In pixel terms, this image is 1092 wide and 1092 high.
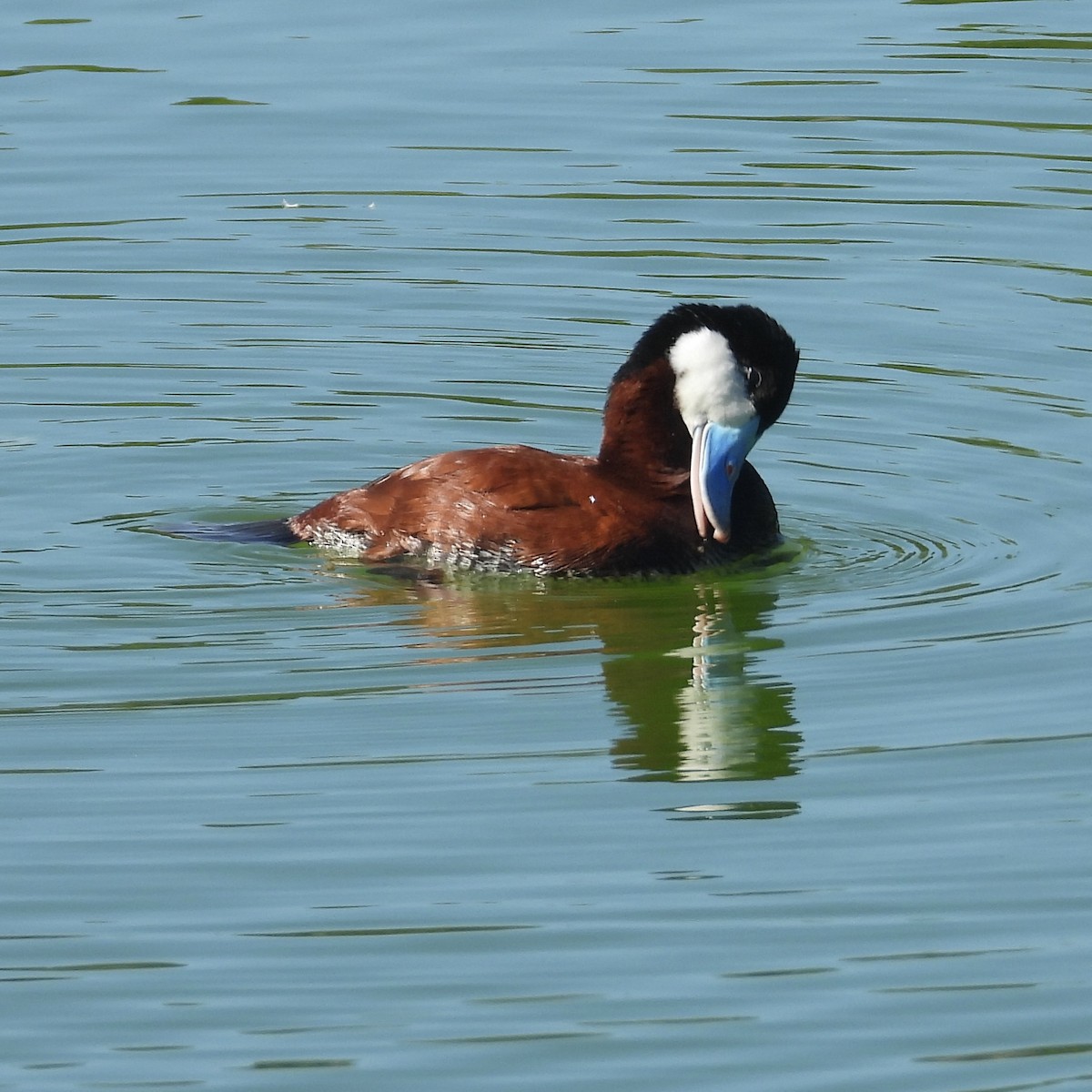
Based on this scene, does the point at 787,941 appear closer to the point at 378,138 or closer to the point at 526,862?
the point at 526,862

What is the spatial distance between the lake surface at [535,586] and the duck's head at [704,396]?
1.52ft

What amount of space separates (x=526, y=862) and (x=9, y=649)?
2.76 m

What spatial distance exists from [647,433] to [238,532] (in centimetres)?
177

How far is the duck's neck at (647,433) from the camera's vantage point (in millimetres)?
9875

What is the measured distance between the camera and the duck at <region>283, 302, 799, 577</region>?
9656 millimetres

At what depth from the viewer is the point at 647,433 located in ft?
32.5

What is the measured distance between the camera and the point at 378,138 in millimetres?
16188

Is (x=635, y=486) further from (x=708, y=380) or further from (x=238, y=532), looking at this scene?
(x=238, y=532)

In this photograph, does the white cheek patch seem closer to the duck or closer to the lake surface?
the duck

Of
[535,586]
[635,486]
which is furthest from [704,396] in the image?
[535,586]

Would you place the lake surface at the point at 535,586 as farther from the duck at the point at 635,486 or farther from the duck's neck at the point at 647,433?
the duck's neck at the point at 647,433

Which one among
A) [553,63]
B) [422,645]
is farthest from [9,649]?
[553,63]

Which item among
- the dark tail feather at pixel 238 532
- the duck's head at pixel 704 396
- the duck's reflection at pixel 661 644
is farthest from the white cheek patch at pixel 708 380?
the dark tail feather at pixel 238 532

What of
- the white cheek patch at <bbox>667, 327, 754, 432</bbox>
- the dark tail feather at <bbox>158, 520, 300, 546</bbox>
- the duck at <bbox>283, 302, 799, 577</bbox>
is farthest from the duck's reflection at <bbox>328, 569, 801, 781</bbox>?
the white cheek patch at <bbox>667, 327, 754, 432</bbox>
